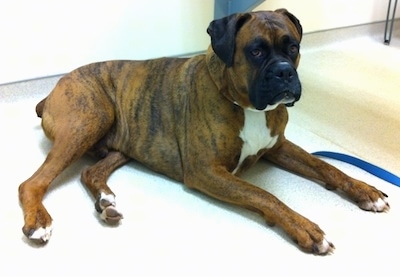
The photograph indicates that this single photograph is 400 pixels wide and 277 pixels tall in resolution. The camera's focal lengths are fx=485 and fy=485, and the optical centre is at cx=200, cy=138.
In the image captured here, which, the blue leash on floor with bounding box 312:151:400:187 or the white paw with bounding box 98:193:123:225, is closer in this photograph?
the white paw with bounding box 98:193:123:225

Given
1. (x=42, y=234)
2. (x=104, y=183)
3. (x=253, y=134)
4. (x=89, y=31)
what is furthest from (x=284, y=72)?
(x=89, y=31)

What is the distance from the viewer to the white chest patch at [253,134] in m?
1.89

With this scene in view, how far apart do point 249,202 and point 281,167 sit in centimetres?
48

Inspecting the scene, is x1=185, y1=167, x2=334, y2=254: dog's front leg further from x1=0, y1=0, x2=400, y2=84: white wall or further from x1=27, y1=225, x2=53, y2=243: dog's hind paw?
x1=0, y1=0, x2=400, y2=84: white wall

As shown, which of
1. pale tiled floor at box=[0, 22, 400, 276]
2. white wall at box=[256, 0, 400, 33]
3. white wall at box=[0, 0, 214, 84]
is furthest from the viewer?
white wall at box=[256, 0, 400, 33]

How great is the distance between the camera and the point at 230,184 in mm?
1825

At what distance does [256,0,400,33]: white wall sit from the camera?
3.63m

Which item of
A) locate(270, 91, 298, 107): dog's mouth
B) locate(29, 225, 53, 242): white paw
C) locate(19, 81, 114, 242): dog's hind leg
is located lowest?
locate(29, 225, 53, 242): white paw

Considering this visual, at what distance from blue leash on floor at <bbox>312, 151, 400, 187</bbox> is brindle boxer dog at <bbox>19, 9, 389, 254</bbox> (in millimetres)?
201

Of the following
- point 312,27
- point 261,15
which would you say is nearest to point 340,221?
point 261,15

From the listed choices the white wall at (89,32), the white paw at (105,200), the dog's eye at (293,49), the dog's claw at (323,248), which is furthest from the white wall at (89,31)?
the dog's claw at (323,248)

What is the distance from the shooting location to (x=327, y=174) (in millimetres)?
2018

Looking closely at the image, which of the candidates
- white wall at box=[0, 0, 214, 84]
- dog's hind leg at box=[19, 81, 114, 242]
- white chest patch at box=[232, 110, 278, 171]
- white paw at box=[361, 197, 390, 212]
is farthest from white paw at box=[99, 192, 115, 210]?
white wall at box=[0, 0, 214, 84]

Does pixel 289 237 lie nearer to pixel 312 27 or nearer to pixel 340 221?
pixel 340 221
